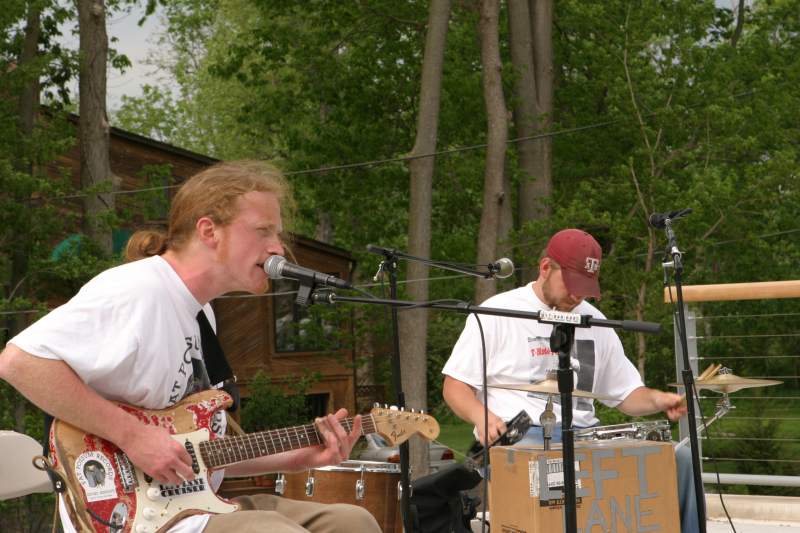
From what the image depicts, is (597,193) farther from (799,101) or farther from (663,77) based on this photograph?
(799,101)

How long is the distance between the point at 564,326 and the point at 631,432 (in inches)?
59.4

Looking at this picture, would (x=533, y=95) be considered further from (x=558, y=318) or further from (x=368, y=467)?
(x=558, y=318)

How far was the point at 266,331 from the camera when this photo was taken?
27562 millimetres

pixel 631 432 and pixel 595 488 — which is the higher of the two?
pixel 631 432

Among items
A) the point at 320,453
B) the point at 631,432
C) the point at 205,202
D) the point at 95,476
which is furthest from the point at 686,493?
the point at 95,476

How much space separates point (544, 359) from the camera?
17.3ft

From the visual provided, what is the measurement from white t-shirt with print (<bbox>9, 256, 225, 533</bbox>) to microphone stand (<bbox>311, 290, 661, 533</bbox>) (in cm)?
45

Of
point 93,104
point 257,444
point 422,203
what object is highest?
point 93,104

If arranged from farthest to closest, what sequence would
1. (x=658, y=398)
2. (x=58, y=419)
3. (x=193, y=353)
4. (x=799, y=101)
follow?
(x=799, y=101) → (x=658, y=398) → (x=193, y=353) → (x=58, y=419)

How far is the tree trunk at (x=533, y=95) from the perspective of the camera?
63.6 feet

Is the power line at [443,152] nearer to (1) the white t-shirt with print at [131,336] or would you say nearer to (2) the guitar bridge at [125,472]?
(1) the white t-shirt with print at [131,336]

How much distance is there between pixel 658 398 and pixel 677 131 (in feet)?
47.6

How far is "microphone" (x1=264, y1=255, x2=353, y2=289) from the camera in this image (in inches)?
132

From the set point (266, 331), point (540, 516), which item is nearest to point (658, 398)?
point (540, 516)
